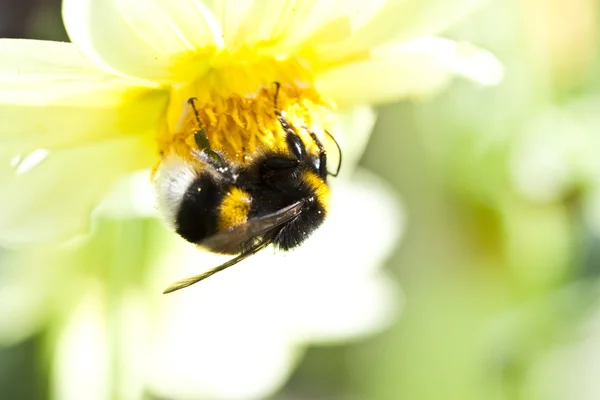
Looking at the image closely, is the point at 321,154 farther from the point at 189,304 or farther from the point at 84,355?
the point at 189,304

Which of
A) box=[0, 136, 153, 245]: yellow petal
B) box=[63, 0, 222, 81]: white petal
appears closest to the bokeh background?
box=[0, 136, 153, 245]: yellow petal

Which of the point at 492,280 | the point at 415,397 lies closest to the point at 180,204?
the point at 492,280

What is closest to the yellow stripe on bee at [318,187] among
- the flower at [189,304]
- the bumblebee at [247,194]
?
the bumblebee at [247,194]

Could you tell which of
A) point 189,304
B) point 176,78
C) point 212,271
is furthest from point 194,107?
point 189,304

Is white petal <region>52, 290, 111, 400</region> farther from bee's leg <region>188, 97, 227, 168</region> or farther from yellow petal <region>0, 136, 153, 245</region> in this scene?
bee's leg <region>188, 97, 227, 168</region>

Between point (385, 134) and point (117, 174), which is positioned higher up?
point (117, 174)

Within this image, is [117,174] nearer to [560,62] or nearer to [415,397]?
[560,62]
